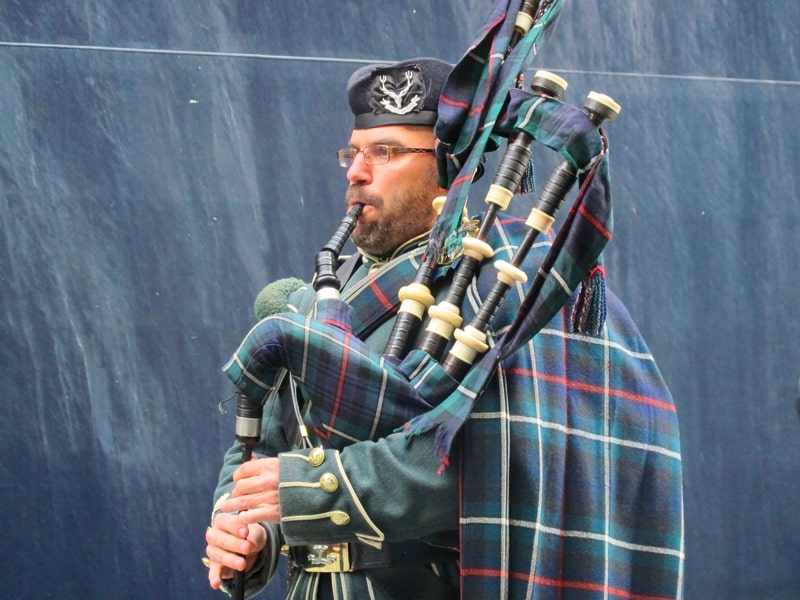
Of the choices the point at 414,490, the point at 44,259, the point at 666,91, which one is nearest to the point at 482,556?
the point at 414,490

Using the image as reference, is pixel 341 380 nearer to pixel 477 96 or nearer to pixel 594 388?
pixel 594 388

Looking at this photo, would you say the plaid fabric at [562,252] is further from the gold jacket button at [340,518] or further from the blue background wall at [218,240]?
the blue background wall at [218,240]

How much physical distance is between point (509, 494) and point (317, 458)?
315 mm

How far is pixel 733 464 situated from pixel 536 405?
2001 millimetres

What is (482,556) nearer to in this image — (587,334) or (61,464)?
(587,334)

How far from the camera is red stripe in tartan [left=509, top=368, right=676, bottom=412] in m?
1.85

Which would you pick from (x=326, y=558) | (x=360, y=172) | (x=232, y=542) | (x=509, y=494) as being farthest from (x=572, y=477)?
(x=360, y=172)

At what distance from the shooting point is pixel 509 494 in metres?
1.81

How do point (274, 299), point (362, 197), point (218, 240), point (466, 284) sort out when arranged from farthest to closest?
1. point (218, 240)
2. point (274, 299)
3. point (362, 197)
4. point (466, 284)

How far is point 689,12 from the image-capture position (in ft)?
11.9

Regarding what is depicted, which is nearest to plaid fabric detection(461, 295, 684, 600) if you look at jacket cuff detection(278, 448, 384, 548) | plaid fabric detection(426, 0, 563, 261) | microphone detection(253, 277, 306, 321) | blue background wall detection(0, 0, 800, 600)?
jacket cuff detection(278, 448, 384, 548)

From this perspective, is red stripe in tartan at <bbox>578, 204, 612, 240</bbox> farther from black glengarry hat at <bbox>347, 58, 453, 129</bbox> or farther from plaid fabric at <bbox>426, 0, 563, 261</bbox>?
black glengarry hat at <bbox>347, 58, 453, 129</bbox>

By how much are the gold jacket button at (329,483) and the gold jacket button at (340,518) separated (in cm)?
4

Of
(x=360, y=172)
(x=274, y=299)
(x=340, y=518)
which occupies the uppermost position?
(x=360, y=172)
